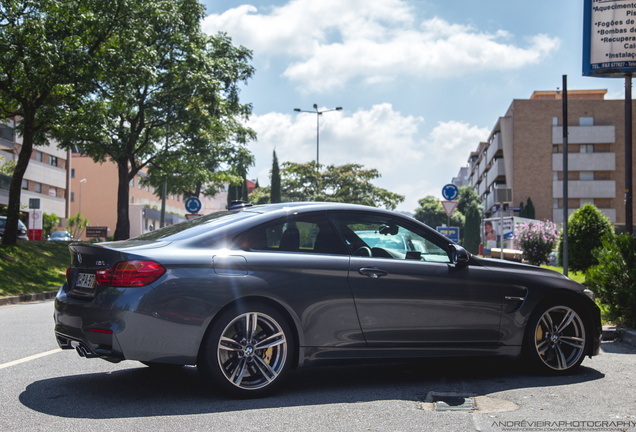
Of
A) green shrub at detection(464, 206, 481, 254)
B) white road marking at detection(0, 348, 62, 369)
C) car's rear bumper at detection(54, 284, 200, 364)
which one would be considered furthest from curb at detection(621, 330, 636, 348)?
green shrub at detection(464, 206, 481, 254)

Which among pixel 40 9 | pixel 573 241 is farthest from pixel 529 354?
pixel 40 9

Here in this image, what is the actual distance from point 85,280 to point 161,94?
76.0 feet

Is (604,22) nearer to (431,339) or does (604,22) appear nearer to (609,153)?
(431,339)

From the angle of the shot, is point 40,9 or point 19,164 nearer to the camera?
point 40,9

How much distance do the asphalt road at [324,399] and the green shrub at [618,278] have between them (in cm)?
175

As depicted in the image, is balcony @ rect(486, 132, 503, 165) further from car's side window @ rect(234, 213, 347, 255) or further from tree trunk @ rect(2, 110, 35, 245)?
car's side window @ rect(234, 213, 347, 255)

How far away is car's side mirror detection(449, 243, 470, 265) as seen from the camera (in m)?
5.12

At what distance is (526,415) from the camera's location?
411 centimetres

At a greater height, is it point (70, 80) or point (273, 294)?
point (70, 80)

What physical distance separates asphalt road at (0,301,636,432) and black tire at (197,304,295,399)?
0.13 meters

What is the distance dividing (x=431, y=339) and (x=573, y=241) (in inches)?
693

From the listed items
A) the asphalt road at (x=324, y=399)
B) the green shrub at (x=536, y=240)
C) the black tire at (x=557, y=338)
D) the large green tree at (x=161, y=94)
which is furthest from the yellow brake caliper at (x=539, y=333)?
the green shrub at (x=536, y=240)

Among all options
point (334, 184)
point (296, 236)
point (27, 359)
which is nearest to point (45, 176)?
point (334, 184)

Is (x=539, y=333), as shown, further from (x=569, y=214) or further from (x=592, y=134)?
(x=592, y=134)
